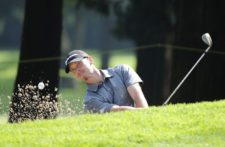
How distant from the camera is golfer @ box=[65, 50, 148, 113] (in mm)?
8172

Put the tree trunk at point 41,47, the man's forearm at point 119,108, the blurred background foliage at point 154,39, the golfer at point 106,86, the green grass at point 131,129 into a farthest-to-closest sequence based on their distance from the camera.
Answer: the blurred background foliage at point 154,39, the tree trunk at point 41,47, the golfer at point 106,86, the man's forearm at point 119,108, the green grass at point 131,129

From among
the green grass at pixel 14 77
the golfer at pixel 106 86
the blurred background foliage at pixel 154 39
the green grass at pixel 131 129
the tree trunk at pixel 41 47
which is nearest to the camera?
the green grass at pixel 131 129

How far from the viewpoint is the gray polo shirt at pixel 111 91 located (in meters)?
8.20

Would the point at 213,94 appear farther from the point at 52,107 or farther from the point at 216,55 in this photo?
the point at 52,107

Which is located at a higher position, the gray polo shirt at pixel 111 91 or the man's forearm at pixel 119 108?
the gray polo shirt at pixel 111 91

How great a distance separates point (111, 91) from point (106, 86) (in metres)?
0.06

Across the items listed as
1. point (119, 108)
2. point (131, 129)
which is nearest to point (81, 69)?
point (119, 108)

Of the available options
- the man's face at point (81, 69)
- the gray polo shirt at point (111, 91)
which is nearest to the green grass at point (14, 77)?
the gray polo shirt at point (111, 91)

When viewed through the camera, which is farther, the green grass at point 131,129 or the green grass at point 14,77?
the green grass at point 14,77

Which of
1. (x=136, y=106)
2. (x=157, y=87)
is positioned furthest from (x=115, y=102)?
(x=157, y=87)

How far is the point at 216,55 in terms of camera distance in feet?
41.4

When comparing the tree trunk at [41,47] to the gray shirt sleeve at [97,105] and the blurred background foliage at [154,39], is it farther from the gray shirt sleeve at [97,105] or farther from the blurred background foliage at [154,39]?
the gray shirt sleeve at [97,105]

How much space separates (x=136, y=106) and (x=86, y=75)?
51cm

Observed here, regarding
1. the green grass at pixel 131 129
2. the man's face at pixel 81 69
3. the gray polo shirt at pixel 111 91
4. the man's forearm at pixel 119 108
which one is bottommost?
the green grass at pixel 131 129
